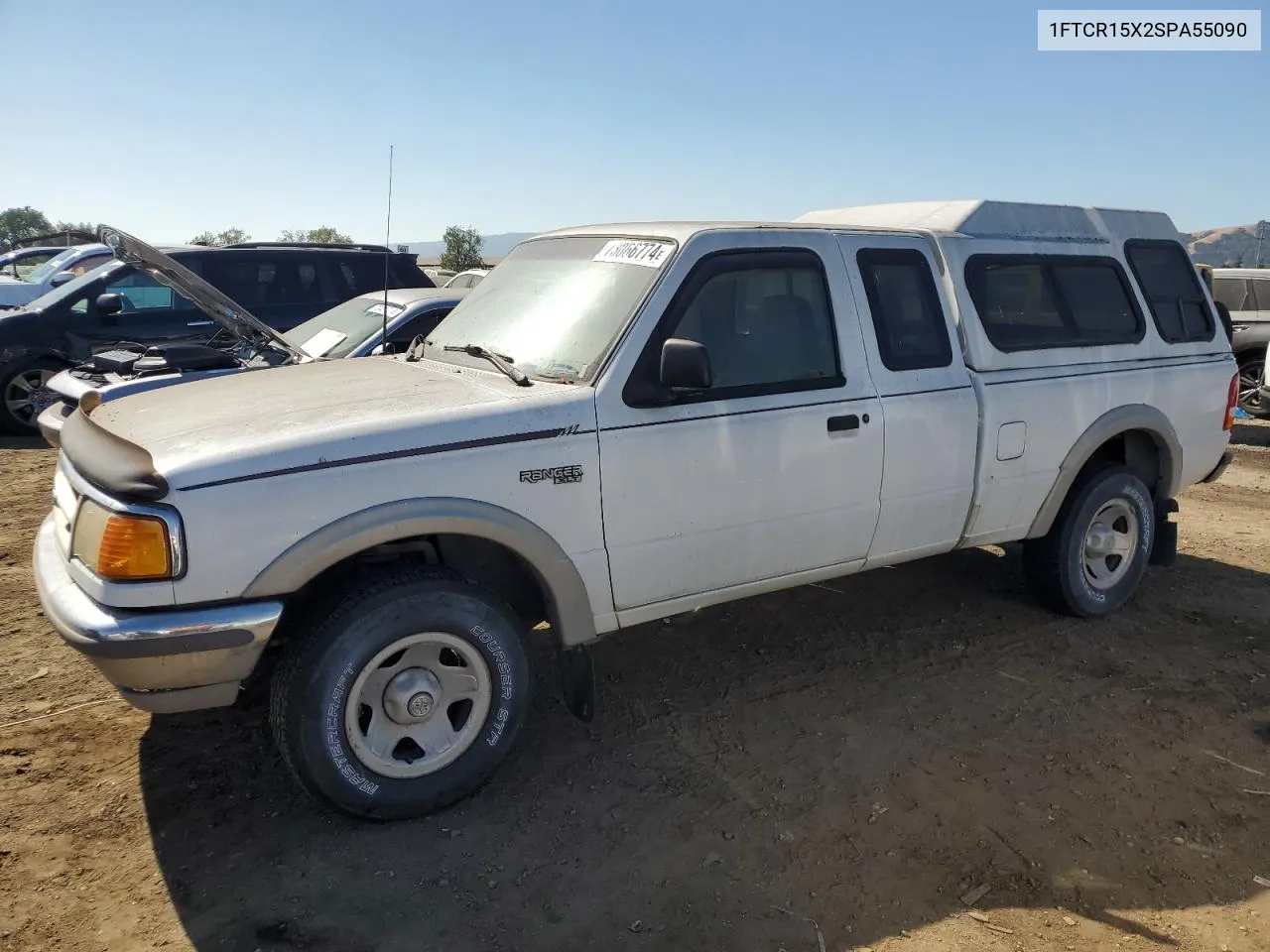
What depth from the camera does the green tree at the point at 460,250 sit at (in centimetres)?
3878

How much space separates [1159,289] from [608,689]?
3.77 meters

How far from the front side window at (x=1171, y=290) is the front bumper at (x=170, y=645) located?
4.78 metres

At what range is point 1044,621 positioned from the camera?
208 inches

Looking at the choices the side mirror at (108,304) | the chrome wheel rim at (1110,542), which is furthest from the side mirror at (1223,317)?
the side mirror at (108,304)

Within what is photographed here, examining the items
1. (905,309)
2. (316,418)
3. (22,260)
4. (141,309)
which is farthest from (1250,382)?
(22,260)

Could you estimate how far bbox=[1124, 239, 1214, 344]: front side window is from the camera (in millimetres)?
5332

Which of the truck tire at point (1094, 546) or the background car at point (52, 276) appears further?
the background car at point (52, 276)

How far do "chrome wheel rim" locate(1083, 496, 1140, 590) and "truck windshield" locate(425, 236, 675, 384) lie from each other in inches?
119

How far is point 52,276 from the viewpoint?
46.5ft

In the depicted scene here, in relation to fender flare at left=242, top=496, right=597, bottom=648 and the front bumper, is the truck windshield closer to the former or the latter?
fender flare at left=242, top=496, right=597, bottom=648

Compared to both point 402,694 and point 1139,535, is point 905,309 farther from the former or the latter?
point 402,694

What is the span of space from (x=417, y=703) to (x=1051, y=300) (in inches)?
146

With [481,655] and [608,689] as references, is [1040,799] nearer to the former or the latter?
[608,689]

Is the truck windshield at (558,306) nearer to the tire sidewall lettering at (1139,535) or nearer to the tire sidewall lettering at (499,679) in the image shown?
the tire sidewall lettering at (499,679)
